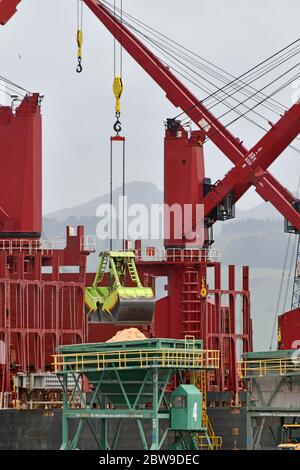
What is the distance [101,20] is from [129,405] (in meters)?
38.2

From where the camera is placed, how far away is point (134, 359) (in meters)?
73.8

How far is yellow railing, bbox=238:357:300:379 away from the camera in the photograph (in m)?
77.6

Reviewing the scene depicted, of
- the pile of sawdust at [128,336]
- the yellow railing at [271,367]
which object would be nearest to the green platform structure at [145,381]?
the yellow railing at [271,367]

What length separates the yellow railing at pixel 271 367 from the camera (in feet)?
255

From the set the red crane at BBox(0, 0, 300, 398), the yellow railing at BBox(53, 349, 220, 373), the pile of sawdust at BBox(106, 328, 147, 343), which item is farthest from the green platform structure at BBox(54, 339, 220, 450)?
the red crane at BBox(0, 0, 300, 398)

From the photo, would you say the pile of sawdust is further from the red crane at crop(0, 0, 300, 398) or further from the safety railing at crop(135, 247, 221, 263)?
the safety railing at crop(135, 247, 221, 263)

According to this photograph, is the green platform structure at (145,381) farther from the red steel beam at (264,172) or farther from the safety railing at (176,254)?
the safety railing at (176,254)

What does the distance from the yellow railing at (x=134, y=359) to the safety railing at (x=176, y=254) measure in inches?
1265

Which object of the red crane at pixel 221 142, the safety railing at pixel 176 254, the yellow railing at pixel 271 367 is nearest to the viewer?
the yellow railing at pixel 271 367

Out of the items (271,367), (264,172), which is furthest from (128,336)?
(264,172)

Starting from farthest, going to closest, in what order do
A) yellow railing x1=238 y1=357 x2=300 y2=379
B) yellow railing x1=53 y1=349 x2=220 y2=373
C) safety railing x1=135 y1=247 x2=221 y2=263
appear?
safety railing x1=135 y1=247 x2=221 y2=263 < yellow railing x1=238 y1=357 x2=300 y2=379 < yellow railing x1=53 y1=349 x2=220 y2=373

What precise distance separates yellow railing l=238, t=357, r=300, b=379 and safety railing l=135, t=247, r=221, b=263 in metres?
27.9

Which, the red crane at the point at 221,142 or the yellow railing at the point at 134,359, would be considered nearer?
the yellow railing at the point at 134,359

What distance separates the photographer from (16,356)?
9962cm
